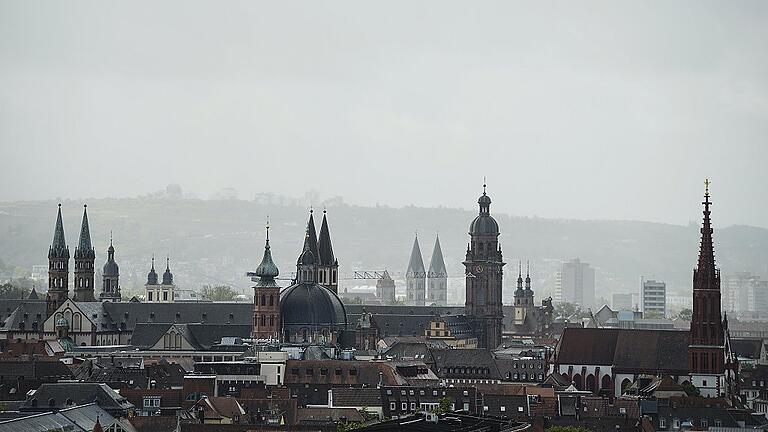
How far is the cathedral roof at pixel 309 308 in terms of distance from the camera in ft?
571

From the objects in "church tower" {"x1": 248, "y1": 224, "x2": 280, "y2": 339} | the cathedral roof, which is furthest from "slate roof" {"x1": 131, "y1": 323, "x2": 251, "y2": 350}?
the cathedral roof

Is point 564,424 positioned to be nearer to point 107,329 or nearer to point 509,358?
point 509,358

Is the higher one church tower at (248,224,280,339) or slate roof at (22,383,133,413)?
church tower at (248,224,280,339)

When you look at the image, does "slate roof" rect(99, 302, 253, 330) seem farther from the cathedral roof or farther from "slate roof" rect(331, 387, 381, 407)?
"slate roof" rect(331, 387, 381, 407)

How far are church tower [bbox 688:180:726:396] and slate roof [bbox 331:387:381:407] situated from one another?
29.9 meters

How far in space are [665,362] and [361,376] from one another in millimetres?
25893

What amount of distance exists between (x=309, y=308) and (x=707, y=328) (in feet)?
125

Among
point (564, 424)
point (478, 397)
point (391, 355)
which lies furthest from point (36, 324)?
point (564, 424)

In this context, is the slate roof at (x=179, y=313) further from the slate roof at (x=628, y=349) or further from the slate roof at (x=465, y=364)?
the slate roof at (x=628, y=349)

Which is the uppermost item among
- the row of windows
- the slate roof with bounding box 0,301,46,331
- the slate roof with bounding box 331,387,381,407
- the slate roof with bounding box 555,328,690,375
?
the slate roof with bounding box 0,301,46,331

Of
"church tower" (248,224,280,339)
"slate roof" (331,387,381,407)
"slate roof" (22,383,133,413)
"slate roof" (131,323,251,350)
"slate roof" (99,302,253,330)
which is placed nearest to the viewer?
"slate roof" (22,383,133,413)

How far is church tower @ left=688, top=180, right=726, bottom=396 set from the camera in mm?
145625

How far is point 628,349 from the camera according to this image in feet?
513

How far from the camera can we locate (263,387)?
129 meters
